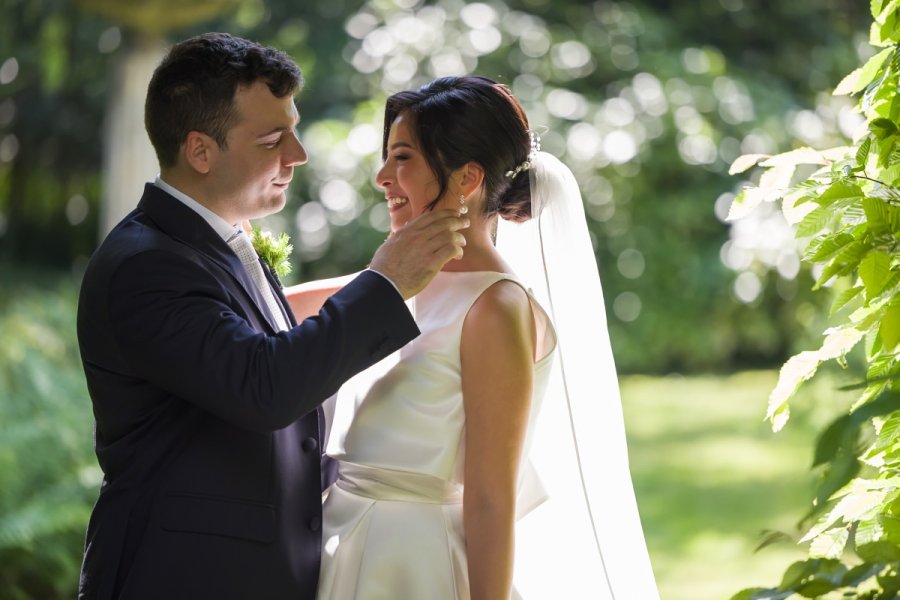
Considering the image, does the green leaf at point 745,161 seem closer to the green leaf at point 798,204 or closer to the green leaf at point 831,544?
the green leaf at point 798,204

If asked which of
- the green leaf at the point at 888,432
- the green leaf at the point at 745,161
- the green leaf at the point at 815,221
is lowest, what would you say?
the green leaf at the point at 888,432

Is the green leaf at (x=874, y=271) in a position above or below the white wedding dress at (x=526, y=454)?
above

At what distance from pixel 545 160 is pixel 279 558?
3.25ft

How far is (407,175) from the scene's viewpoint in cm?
222

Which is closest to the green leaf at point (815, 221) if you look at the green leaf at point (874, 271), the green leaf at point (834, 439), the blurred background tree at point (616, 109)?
the green leaf at point (874, 271)

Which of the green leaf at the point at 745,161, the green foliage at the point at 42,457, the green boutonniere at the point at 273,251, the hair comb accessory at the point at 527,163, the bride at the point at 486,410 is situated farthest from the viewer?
the green foliage at the point at 42,457

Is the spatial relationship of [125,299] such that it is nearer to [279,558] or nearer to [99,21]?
[279,558]

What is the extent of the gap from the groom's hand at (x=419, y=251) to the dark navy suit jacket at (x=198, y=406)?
38 millimetres

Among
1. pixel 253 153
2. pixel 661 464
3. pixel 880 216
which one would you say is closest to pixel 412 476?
pixel 253 153

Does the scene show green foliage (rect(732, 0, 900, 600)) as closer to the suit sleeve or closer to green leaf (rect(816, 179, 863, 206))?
green leaf (rect(816, 179, 863, 206))

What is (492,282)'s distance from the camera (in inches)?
85.7

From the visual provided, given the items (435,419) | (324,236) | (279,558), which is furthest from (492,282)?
(324,236)

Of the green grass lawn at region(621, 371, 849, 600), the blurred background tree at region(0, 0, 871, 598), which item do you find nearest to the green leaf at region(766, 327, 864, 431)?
the blurred background tree at region(0, 0, 871, 598)

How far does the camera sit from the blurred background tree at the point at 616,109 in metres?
6.80
